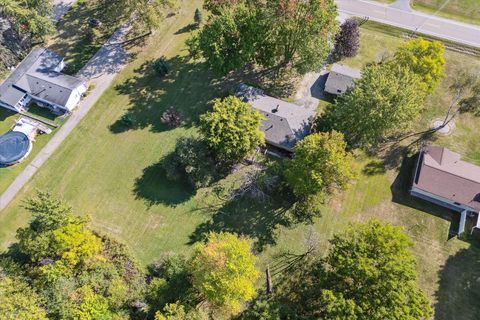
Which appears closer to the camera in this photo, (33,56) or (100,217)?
(100,217)

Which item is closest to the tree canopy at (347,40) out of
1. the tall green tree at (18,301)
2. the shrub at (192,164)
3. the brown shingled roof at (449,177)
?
the brown shingled roof at (449,177)

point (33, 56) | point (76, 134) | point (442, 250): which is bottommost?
point (442, 250)

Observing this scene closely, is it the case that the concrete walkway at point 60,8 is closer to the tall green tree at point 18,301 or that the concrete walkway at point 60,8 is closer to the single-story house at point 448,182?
the tall green tree at point 18,301

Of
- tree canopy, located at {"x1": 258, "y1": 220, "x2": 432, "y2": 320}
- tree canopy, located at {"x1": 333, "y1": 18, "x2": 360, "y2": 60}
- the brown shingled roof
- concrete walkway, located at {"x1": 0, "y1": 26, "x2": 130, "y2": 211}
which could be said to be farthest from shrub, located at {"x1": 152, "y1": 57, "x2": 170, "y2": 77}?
the brown shingled roof

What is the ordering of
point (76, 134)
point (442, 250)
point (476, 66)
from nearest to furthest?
point (442, 250), point (76, 134), point (476, 66)

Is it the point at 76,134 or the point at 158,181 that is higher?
the point at 76,134

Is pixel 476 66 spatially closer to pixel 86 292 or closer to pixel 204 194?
pixel 204 194

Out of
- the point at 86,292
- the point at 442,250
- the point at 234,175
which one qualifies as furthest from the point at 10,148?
the point at 442,250
